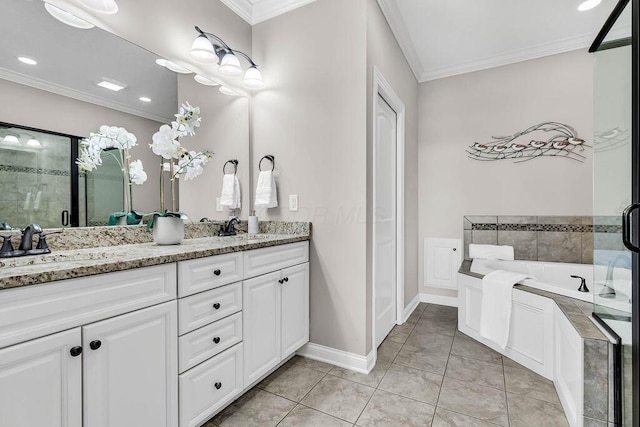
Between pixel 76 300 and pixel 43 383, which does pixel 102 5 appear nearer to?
pixel 76 300

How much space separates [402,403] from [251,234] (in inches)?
58.9

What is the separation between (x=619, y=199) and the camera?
1.37m

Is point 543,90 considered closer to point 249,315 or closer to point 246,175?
point 246,175

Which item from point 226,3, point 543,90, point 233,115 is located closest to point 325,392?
point 233,115

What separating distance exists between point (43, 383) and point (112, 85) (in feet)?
4.73

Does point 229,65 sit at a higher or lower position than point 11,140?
higher

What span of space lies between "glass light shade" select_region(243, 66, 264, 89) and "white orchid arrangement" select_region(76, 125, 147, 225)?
0.99 metres

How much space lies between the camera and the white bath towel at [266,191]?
2.31m

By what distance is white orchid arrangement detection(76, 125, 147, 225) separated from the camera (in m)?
1.51

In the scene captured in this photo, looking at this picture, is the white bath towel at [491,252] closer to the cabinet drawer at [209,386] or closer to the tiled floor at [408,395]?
the tiled floor at [408,395]

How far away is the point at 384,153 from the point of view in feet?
8.84

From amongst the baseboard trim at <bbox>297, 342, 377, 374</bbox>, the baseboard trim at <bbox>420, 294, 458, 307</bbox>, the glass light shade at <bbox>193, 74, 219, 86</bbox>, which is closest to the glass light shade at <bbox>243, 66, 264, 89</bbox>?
the glass light shade at <bbox>193, 74, 219, 86</bbox>

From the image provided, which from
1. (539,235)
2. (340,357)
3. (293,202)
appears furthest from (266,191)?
(539,235)

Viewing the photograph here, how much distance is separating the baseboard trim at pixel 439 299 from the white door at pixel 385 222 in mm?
935
